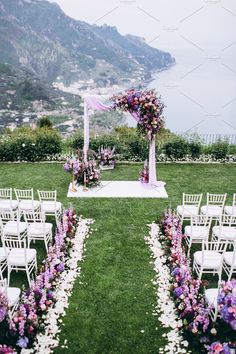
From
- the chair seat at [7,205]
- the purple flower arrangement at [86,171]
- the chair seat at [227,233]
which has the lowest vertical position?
the chair seat at [227,233]

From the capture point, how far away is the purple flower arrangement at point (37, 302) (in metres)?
4.92

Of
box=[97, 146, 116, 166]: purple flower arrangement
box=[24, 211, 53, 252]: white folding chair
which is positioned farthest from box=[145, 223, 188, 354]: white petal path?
box=[97, 146, 116, 166]: purple flower arrangement

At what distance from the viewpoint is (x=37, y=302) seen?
5531mm

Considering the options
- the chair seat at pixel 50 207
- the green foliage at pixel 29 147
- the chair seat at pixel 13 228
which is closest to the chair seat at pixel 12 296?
the chair seat at pixel 13 228

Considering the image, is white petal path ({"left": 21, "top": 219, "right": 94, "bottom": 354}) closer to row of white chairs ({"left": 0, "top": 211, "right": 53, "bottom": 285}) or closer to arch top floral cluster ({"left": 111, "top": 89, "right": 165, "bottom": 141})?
row of white chairs ({"left": 0, "top": 211, "right": 53, "bottom": 285})

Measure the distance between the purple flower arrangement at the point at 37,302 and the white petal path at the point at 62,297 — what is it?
0.08 meters

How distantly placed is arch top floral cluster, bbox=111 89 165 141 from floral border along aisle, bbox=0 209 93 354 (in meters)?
4.03

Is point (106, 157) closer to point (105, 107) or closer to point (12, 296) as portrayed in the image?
point (105, 107)

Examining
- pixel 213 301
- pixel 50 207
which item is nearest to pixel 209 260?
pixel 213 301

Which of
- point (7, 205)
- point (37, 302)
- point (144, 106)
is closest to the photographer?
point (37, 302)

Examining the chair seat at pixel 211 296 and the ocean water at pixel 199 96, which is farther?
the ocean water at pixel 199 96

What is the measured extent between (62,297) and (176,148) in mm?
8838

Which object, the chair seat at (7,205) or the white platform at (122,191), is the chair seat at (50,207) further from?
the white platform at (122,191)

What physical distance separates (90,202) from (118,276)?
3538mm
